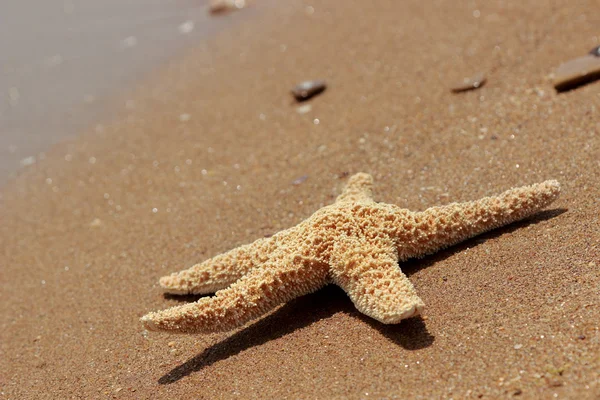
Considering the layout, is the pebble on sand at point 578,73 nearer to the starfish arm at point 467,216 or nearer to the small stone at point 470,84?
the small stone at point 470,84

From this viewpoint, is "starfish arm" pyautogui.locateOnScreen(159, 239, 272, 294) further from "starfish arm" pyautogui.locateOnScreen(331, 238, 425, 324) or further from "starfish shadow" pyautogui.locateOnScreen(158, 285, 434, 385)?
"starfish arm" pyautogui.locateOnScreen(331, 238, 425, 324)

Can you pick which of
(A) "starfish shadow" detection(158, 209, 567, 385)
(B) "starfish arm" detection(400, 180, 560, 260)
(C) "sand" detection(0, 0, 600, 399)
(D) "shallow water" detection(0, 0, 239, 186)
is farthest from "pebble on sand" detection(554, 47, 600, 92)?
(D) "shallow water" detection(0, 0, 239, 186)

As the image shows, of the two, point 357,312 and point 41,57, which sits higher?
point 357,312

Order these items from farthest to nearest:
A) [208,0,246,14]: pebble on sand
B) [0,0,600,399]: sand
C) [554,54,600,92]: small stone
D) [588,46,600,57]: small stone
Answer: [208,0,246,14]: pebble on sand, [588,46,600,57]: small stone, [554,54,600,92]: small stone, [0,0,600,399]: sand

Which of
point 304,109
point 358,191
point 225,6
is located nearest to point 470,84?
point 304,109

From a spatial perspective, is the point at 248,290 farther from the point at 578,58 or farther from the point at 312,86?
the point at 578,58

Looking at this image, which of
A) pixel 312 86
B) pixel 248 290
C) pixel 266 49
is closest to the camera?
pixel 248 290

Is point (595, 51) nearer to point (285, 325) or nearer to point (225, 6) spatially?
point (285, 325)

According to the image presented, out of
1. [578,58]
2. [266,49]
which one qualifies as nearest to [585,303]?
A: [578,58]
